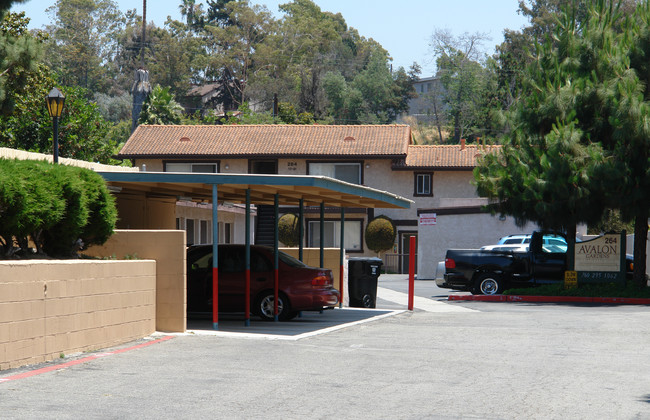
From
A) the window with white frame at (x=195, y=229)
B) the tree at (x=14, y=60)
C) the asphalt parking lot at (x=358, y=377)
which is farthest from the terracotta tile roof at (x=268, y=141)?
the asphalt parking lot at (x=358, y=377)

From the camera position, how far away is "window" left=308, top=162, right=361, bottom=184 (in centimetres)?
4812

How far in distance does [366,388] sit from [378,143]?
129 feet

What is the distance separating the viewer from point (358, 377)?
1033cm

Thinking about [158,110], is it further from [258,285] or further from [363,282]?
[258,285]

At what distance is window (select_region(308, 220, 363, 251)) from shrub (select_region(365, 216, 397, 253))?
1604 millimetres

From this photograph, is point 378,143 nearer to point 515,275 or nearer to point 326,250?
point 515,275

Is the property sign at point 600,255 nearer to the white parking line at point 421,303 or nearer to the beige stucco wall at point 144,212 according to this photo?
the white parking line at point 421,303

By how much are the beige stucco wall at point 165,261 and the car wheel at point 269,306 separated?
2.83m

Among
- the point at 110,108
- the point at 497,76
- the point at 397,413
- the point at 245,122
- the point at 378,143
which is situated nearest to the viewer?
the point at 397,413

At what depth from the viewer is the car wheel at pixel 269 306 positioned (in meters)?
17.4

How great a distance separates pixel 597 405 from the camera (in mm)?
8711

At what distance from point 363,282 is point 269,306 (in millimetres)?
4907

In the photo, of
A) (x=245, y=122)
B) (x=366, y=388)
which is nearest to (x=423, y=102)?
(x=245, y=122)

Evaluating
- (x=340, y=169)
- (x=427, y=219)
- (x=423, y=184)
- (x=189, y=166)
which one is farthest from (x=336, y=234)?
(x=427, y=219)
